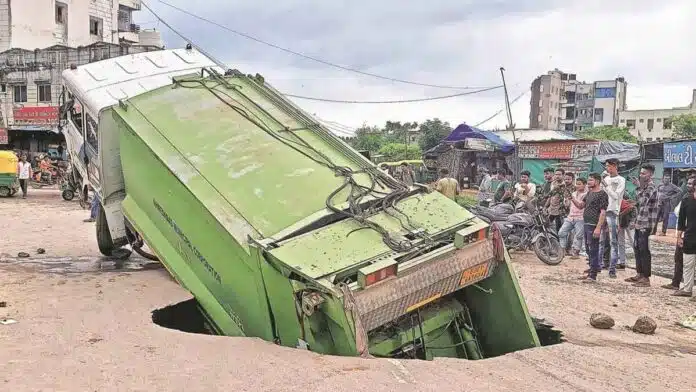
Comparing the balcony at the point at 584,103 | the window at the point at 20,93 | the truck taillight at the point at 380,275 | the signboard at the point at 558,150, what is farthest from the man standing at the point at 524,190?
the balcony at the point at 584,103

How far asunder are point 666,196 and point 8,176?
2043cm

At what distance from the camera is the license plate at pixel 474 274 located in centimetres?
444

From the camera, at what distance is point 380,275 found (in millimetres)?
3965

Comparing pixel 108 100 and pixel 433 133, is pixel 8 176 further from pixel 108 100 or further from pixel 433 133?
pixel 433 133

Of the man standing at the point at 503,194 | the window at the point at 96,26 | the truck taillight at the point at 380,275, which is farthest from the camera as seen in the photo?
the window at the point at 96,26

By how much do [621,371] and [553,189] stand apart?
7249mm

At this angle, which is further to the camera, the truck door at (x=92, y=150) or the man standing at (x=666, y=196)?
the man standing at (x=666, y=196)

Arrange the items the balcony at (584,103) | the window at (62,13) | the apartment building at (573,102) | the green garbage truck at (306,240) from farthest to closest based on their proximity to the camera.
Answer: the balcony at (584,103)
the apartment building at (573,102)
the window at (62,13)
the green garbage truck at (306,240)

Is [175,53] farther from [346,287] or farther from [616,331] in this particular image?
[616,331]

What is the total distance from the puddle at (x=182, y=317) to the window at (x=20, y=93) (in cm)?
2855

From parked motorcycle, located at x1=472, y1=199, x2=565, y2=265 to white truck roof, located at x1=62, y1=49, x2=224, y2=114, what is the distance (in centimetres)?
517

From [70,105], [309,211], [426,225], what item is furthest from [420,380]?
[70,105]

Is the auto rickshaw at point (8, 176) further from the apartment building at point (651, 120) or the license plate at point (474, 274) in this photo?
the apartment building at point (651, 120)

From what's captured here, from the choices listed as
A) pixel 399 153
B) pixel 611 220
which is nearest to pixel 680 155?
pixel 611 220
